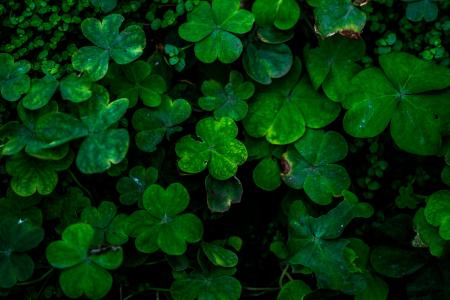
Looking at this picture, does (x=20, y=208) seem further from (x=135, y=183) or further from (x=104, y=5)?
(x=104, y=5)

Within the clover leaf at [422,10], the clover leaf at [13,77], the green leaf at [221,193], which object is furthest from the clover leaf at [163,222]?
the clover leaf at [422,10]

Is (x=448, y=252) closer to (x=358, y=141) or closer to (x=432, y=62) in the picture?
(x=358, y=141)

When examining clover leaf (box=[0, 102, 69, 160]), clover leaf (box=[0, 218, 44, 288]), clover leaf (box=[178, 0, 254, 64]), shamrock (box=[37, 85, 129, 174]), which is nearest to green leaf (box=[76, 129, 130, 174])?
shamrock (box=[37, 85, 129, 174])

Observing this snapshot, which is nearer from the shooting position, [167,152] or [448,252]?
[448,252]

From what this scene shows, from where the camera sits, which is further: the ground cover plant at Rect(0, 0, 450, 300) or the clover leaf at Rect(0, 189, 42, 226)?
the clover leaf at Rect(0, 189, 42, 226)

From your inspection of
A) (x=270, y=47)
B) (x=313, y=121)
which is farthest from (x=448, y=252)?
(x=270, y=47)

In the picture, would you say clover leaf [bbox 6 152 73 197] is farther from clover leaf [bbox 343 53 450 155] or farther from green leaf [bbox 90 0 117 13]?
clover leaf [bbox 343 53 450 155]
